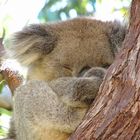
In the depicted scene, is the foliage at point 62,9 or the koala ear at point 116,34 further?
the foliage at point 62,9

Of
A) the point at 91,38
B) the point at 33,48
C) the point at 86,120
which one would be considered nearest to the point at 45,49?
the point at 33,48

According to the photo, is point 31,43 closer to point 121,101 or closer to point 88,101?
point 88,101

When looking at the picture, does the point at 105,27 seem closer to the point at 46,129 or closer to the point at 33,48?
the point at 33,48

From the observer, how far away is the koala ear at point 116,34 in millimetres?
3470

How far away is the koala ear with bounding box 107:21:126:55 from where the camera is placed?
137 inches

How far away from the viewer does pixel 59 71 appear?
137 inches

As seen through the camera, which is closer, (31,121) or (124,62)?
(124,62)

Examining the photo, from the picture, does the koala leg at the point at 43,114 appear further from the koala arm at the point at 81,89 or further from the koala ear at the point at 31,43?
the koala ear at the point at 31,43

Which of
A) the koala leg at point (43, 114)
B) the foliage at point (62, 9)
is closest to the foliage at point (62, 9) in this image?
the foliage at point (62, 9)

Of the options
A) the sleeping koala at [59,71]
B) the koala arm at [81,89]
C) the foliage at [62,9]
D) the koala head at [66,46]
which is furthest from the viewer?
the foliage at [62,9]

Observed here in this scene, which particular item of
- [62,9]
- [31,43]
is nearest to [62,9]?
[62,9]

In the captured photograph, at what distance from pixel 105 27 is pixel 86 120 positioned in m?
1.33

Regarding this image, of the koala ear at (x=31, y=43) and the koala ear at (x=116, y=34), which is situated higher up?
the koala ear at (x=31, y=43)

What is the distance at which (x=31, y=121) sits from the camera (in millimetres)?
3070
